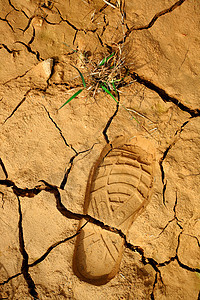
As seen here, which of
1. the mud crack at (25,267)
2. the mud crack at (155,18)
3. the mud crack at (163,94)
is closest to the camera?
the mud crack at (25,267)

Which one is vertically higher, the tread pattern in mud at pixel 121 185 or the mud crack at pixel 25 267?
the tread pattern in mud at pixel 121 185

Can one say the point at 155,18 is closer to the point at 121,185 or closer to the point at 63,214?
the point at 121,185

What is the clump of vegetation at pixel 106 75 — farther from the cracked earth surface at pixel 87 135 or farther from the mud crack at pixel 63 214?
the mud crack at pixel 63 214

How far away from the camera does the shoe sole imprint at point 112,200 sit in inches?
87.4

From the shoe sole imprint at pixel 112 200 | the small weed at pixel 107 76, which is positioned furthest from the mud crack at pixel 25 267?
the small weed at pixel 107 76

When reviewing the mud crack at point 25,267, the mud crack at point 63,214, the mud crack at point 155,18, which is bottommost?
the mud crack at point 25,267

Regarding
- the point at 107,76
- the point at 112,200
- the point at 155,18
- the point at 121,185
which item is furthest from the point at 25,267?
the point at 155,18

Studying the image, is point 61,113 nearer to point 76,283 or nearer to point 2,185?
point 2,185

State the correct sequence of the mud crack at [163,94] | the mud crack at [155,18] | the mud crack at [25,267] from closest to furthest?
the mud crack at [25,267], the mud crack at [163,94], the mud crack at [155,18]

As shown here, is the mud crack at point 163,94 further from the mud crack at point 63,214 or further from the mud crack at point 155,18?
the mud crack at point 63,214

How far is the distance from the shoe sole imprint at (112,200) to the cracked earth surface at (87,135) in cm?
6

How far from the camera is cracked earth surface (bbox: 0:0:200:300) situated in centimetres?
219

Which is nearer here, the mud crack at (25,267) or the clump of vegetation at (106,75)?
the mud crack at (25,267)

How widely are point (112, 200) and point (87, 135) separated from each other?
65 cm
